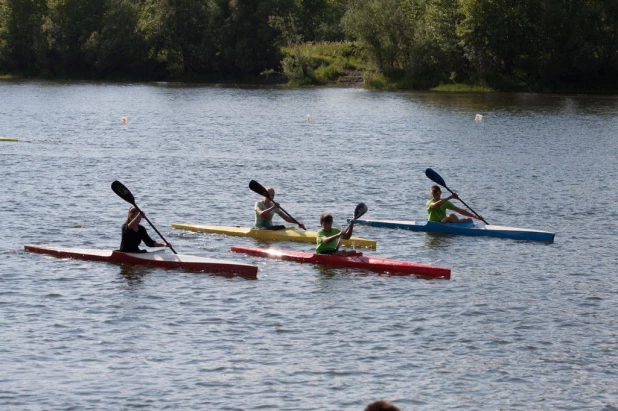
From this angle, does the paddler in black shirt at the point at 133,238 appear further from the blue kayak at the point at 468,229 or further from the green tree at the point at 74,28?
the green tree at the point at 74,28

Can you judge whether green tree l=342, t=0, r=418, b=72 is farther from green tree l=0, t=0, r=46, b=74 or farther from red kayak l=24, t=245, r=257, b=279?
red kayak l=24, t=245, r=257, b=279

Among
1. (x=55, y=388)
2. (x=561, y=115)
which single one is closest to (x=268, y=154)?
(x=561, y=115)

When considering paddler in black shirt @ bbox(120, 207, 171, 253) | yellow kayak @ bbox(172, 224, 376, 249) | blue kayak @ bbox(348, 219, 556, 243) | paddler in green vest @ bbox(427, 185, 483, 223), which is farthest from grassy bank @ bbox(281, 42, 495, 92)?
paddler in black shirt @ bbox(120, 207, 171, 253)

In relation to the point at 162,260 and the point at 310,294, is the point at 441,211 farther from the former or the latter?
the point at 162,260

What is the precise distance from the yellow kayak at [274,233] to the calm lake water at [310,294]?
0.27m

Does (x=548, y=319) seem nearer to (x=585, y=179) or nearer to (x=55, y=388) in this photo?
(x=55, y=388)

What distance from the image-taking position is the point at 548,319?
17.6 meters

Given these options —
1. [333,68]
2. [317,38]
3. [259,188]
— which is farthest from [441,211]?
[317,38]

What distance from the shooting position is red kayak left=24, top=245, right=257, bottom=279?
20375 millimetres

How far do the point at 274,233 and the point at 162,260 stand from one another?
4069mm

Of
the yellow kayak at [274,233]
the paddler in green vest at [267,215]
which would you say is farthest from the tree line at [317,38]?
the yellow kayak at [274,233]

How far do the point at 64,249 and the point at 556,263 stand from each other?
10.7m

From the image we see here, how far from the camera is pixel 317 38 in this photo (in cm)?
10719

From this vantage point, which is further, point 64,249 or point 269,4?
point 269,4
